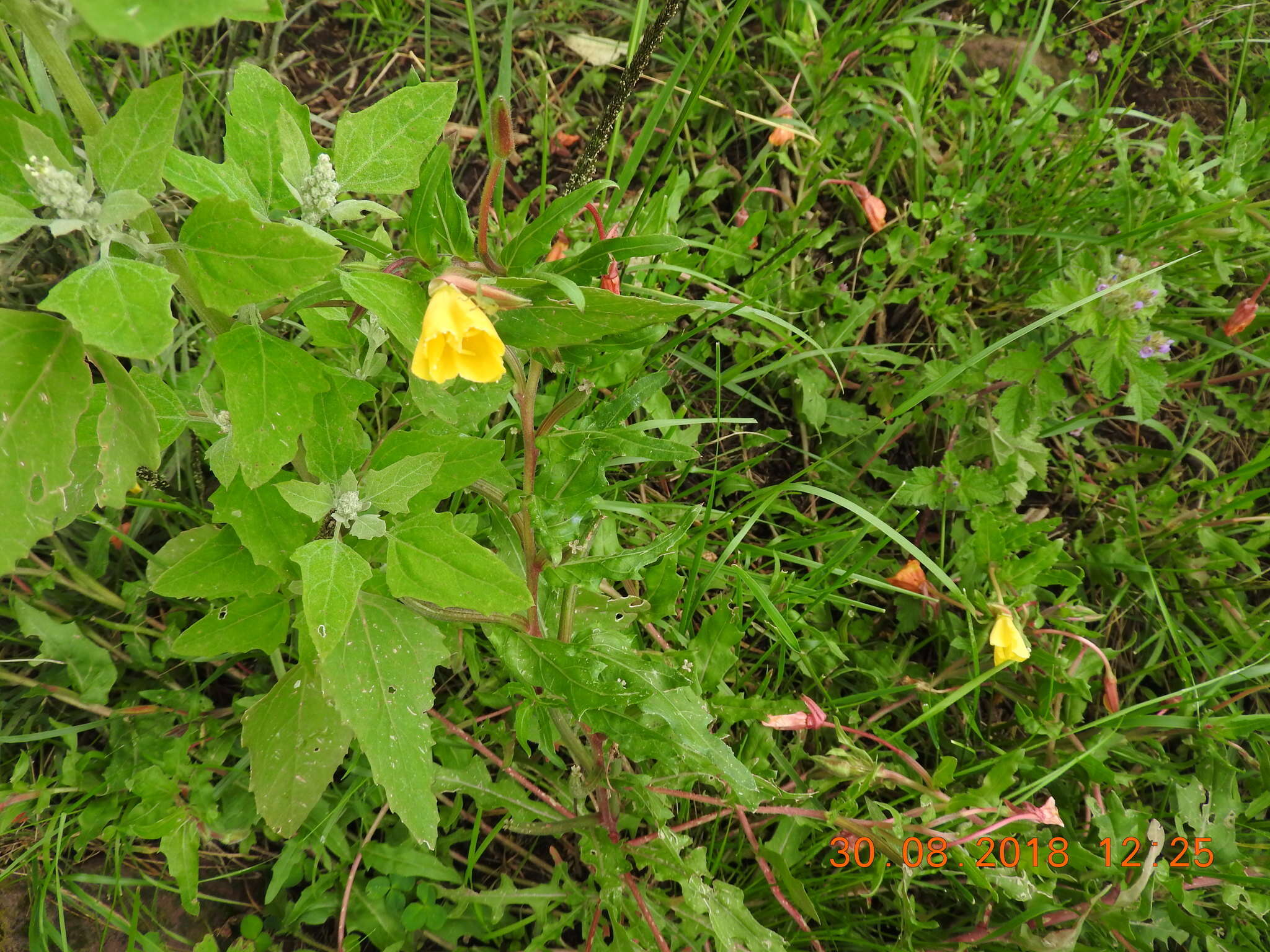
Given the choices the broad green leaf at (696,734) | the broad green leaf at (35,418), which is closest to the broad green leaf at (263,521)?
the broad green leaf at (35,418)

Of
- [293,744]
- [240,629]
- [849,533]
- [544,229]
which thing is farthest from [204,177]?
[849,533]

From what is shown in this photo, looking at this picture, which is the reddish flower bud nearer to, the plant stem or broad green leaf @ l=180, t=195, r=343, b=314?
the plant stem

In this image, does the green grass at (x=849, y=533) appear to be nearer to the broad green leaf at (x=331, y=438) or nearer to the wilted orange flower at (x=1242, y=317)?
the wilted orange flower at (x=1242, y=317)

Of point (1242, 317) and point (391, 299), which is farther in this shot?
point (1242, 317)

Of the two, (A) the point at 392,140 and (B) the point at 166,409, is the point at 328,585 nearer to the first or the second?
(B) the point at 166,409

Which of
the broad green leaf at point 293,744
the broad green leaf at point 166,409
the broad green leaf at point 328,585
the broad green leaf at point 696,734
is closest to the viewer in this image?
the broad green leaf at point 328,585

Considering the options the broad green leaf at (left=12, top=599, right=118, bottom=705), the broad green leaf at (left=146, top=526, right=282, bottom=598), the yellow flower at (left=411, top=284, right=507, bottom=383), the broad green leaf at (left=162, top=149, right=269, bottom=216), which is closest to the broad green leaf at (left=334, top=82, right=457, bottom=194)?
the broad green leaf at (left=162, top=149, right=269, bottom=216)
